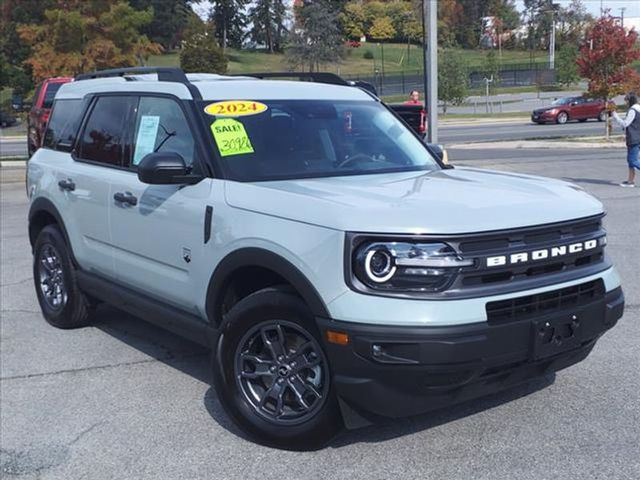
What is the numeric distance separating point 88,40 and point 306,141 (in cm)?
2712

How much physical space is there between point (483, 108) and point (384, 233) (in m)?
58.7

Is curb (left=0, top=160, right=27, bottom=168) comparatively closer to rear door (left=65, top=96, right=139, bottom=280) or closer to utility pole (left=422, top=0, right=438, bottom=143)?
utility pole (left=422, top=0, right=438, bottom=143)

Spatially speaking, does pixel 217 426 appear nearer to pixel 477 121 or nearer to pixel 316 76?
pixel 316 76

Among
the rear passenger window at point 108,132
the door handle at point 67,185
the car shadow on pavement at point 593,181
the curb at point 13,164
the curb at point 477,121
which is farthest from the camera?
the curb at point 477,121

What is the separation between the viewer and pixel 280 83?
5285 mm

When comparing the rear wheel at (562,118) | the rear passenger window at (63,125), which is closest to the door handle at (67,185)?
the rear passenger window at (63,125)

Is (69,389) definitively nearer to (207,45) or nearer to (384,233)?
(384,233)

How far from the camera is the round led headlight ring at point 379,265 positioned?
346 cm

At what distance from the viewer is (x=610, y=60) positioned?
90.4 ft

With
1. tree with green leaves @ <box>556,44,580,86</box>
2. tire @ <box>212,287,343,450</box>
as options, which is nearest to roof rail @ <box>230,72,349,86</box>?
tire @ <box>212,287,343,450</box>

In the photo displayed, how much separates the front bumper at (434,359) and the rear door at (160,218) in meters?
1.28

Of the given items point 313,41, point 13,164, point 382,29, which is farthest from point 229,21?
point 13,164

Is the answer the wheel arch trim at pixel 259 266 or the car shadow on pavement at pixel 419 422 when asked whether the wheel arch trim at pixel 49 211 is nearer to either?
the wheel arch trim at pixel 259 266

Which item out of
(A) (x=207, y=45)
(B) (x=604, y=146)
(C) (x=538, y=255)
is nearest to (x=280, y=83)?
(C) (x=538, y=255)
